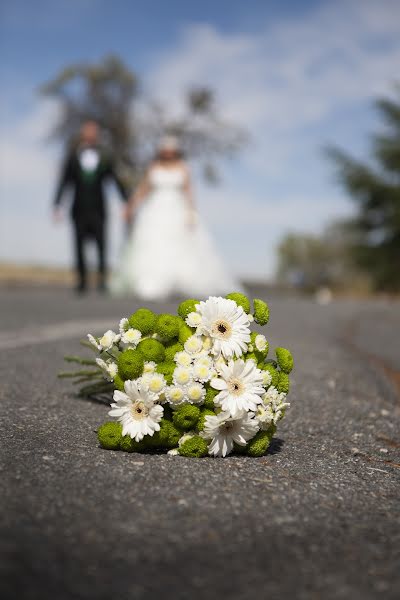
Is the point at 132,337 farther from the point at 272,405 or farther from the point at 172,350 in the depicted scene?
the point at 272,405

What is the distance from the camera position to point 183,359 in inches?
98.0

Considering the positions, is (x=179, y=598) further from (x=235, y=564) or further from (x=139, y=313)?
(x=139, y=313)

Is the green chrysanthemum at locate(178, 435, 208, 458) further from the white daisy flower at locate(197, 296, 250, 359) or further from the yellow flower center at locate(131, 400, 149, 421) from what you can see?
the white daisy flower at locate(197, 296, 250, 359)

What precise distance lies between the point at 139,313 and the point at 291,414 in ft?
3.81

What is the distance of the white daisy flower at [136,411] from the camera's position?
239cm

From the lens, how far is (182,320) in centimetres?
267

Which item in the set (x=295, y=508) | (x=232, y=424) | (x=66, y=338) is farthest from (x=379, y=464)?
(x=66, y=338)

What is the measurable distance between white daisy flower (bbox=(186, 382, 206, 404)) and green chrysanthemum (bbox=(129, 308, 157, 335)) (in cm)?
31

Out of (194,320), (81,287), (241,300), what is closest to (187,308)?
(194,320)

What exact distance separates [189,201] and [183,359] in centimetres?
958

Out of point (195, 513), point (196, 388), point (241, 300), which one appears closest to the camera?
point (195, 513)

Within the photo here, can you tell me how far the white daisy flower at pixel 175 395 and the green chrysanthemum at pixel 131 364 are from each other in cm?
13

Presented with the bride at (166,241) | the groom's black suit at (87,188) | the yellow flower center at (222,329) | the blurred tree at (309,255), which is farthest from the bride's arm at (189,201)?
the blurred tree at (309,255)

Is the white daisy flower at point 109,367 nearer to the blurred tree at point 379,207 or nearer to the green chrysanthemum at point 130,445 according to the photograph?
the green chrysanthemum at point 130,445
